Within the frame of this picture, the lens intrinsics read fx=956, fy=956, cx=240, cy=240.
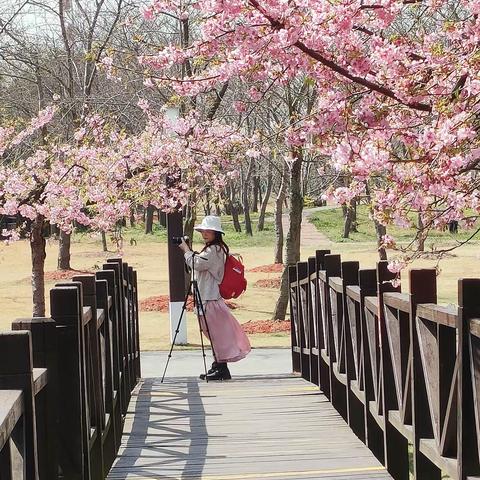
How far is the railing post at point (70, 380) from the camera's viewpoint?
436cm

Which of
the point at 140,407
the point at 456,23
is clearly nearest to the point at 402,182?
the point at 456,23

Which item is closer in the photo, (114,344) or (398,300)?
(398,300)

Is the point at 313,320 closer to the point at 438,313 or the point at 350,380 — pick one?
the point at 350,380

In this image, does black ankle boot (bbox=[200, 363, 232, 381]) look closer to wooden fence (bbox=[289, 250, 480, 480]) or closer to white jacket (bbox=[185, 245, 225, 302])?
white jacket (bbox=[185, 245, 225, 302])

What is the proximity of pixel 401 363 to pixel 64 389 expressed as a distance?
178cm

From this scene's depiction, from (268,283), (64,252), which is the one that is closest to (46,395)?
(268,283)

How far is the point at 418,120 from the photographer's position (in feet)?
24.2

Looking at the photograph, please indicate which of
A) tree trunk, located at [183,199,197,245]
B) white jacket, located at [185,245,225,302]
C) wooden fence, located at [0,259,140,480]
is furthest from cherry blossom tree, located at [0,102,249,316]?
wooden fence, located at [0,259,140,480]

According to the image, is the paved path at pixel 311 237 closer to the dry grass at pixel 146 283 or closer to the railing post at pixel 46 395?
the dry grass at pixel 146 283

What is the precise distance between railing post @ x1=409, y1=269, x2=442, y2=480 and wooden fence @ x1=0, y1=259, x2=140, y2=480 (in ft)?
5.28

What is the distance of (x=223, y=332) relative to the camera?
33.8 feet

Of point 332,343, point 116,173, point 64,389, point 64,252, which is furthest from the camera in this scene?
point 64,252

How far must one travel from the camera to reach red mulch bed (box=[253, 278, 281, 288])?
28409 millimetres

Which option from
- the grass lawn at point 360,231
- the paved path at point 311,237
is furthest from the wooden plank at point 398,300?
the paved path at point 311,237
